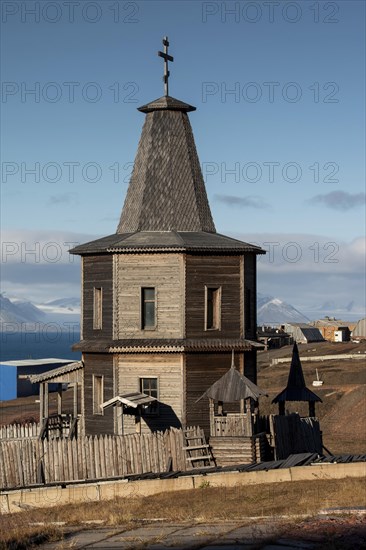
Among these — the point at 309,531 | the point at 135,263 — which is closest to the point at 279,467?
the point at 135,263

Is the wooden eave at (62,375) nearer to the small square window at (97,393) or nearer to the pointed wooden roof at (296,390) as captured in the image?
the small square window at (97,393)

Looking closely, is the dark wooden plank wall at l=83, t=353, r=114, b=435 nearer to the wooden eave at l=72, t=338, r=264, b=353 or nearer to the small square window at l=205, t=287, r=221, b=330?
the wooden eave at l=72, t=338, r=264, b=353

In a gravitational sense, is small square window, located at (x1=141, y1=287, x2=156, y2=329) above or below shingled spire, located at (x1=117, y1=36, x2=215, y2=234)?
below

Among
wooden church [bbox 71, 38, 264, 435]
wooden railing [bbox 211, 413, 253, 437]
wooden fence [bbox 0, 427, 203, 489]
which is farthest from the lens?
wooden church [bbox 71, 38, 264, 435]

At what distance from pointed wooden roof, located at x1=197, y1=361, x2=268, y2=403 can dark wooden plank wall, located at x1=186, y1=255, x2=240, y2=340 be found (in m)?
2.31

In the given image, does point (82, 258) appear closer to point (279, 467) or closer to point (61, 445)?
point (61, 445)

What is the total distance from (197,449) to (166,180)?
11438mm

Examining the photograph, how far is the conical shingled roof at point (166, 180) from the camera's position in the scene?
38.5 metres

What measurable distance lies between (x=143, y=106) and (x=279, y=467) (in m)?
16.6

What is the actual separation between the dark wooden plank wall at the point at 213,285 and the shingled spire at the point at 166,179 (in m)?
2.16

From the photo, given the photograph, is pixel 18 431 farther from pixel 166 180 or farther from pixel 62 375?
pixel 166 180

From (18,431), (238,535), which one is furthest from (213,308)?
(238,535)

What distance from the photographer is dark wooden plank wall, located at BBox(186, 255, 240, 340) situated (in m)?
36.4

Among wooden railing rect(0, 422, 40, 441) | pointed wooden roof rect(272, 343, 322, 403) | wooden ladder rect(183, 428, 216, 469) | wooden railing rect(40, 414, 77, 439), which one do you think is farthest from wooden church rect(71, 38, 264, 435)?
pointed wooden roof rect(272, 343, 322, 403)
